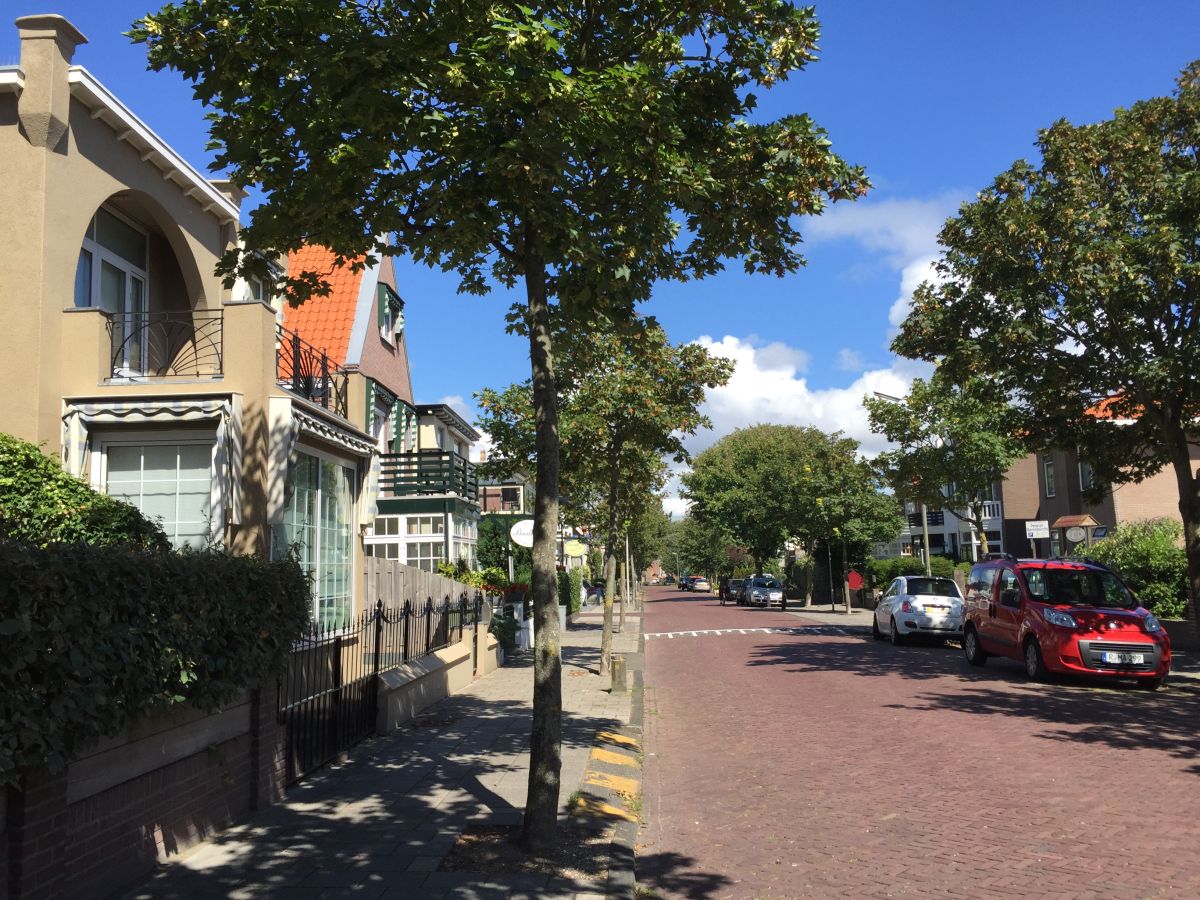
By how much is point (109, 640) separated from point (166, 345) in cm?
1033

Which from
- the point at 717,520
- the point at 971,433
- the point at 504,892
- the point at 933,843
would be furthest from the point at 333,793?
the point at 717,520

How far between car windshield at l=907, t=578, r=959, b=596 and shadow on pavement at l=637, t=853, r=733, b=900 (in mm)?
17793

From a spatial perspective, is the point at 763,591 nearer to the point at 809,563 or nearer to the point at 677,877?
the point at 809,563

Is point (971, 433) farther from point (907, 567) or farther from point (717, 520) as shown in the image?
point (717, 520)

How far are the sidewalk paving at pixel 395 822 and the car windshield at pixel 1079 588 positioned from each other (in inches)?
309

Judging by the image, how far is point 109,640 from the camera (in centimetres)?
493

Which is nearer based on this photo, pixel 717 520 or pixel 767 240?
pixel 767 240

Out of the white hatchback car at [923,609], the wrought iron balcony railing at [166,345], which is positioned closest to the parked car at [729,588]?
the white hatchback car at [923,609]

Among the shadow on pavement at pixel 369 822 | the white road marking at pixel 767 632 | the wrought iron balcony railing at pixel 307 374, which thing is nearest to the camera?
the shadow on pavement at pixel 369 822

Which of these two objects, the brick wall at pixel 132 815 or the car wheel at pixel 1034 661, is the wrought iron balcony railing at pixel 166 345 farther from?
the car wheel at pixel 1034 661

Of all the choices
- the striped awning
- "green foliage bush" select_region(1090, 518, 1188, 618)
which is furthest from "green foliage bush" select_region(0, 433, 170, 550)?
"green foliage bush" select_region(1090, 518, 1188, 618)

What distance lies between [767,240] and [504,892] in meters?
5.39

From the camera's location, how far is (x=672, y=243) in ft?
27.0

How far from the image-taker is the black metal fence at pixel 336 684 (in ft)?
27.0
